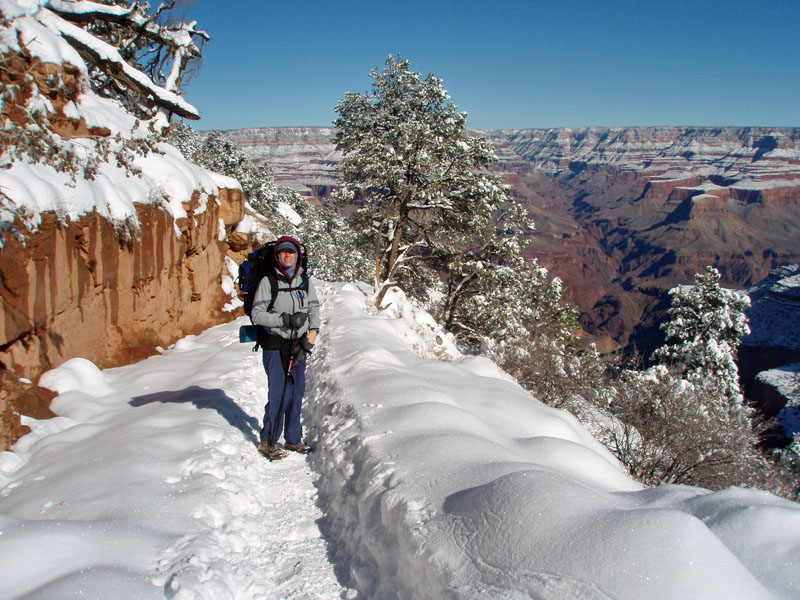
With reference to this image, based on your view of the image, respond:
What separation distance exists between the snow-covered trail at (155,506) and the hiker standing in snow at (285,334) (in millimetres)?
319

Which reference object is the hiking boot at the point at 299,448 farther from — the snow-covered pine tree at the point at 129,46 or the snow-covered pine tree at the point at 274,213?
the snow-covered pine tree at the point at 274,213

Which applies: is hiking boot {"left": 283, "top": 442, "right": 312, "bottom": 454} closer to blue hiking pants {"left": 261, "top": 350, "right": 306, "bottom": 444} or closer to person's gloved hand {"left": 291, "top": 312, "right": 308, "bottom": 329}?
blue hiking pants {"left": 261, "top": 350, "right": 306, "bottom": 444}

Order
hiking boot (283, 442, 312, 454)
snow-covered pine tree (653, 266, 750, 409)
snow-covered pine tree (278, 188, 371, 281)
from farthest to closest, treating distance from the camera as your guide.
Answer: snow-covered pine tree (278, 188, 371, 281)
snow-covered pine tree (653, 266, 750, 409)
hiking boot (283, 442, 312, 454)

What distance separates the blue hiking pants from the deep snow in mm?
315

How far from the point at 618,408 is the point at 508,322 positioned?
15.8ft

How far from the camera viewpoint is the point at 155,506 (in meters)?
3.30

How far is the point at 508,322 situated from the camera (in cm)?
1535

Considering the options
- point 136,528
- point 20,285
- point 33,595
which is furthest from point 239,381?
point 33,595

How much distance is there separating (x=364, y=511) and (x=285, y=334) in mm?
1943

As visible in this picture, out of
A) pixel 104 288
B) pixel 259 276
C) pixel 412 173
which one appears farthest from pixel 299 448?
pixel 412 173

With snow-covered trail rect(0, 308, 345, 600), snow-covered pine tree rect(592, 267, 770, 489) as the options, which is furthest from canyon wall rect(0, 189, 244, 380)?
snow-covered pine tree rect(592, 267, 770, 489)

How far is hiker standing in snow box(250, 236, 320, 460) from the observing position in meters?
4.50

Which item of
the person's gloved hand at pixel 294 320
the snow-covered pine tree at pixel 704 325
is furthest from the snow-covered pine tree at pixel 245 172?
the person's gloved hand at pixel 294 320

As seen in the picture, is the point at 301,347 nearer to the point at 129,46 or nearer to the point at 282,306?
the point at 282,306
